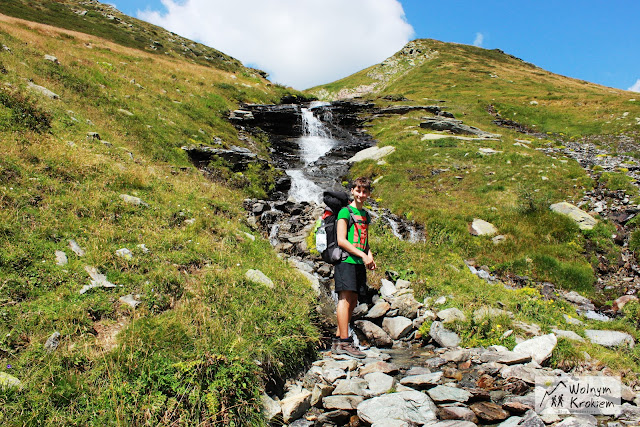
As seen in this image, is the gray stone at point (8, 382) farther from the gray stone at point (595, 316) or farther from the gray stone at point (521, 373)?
the gray stone at point (595, 316)

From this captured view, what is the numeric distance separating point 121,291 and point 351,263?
4.13m

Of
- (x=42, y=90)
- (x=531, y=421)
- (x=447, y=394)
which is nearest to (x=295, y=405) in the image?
(x=447, y=394)

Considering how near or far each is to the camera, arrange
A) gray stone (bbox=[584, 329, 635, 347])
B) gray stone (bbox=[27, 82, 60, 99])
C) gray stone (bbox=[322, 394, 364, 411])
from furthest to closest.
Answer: gray stone (bbox=[27, 82, 60, 99]) < gray stone (bbox=[584, 329, 635, 347]) < gray stone (bbox=[322, 394, 364, 411])

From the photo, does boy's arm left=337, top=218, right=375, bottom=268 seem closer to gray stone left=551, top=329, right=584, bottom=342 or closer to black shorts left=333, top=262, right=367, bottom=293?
black shorts left=333, top=262, right=367, bottom=293

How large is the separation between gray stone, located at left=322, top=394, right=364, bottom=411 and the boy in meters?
1.56

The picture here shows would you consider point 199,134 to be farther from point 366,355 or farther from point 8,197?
point 366,355

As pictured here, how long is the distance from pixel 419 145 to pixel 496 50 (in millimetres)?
96547

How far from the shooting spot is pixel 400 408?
4.29 m

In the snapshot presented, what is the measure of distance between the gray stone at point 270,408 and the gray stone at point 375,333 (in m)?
3.33

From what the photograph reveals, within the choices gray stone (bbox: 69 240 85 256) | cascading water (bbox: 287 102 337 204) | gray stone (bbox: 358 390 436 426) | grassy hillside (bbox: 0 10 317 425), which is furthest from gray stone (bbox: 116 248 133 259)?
cascading water (bbox: 287 102 337 204)

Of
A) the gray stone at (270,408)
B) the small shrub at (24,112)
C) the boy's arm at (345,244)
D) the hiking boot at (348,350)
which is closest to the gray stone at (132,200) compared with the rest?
the small shrub at (24,112)

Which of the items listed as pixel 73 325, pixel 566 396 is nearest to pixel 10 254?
pixel 73 325

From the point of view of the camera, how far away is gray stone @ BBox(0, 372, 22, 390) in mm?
3365

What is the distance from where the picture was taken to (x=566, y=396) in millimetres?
4559
